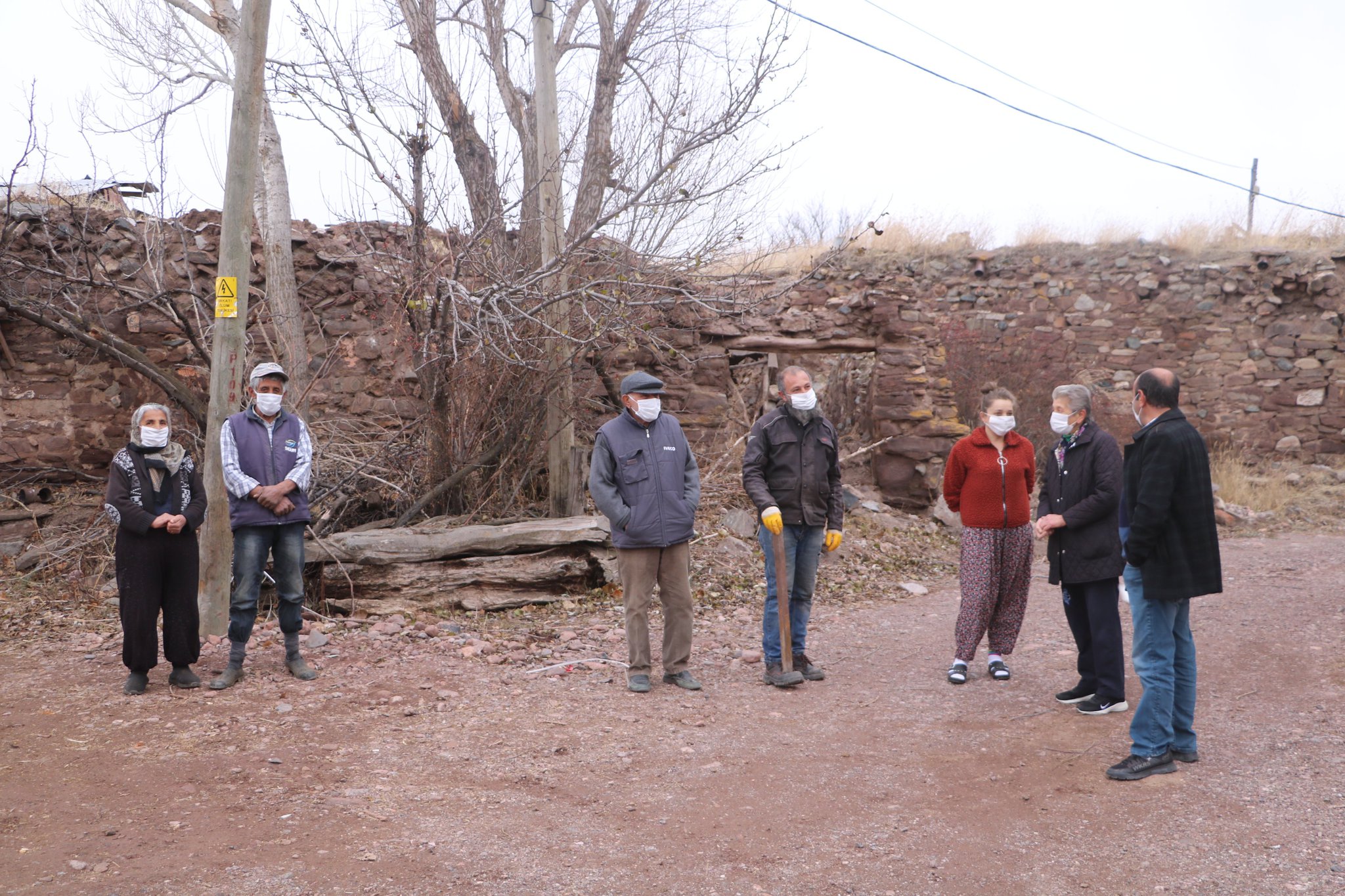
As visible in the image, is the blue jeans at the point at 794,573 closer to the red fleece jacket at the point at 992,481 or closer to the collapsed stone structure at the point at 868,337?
the red fleece jacket at the point at 992,481

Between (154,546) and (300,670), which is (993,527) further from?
(154,546)

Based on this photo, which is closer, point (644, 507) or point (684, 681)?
point (644, 507)

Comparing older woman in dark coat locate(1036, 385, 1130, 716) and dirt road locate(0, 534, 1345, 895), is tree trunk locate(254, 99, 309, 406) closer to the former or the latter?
dirt road locate(0, 534, 1345, 895)

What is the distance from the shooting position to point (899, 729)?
16.0ft

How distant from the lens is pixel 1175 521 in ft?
13.3

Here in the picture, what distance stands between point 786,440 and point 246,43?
14.2ft

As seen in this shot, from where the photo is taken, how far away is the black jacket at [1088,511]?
4895mm

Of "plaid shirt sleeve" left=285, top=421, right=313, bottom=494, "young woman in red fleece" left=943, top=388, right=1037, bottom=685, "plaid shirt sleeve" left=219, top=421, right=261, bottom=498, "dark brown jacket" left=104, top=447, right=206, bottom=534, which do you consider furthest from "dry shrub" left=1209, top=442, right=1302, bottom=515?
"dark brown jacket" left=104, top=447, right=206, bottom=534

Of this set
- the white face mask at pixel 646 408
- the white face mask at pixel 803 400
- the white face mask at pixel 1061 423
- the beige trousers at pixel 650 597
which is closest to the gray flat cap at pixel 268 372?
the white face mask at pixel 646 408

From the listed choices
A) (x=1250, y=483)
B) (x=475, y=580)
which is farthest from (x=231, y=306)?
(x=1250, y=483)

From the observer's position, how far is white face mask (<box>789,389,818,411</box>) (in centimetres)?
564

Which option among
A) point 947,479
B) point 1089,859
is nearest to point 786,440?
point 947,479

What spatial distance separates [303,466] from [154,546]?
2.81 ft

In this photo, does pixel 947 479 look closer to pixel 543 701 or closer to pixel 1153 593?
pixel 1153 593
